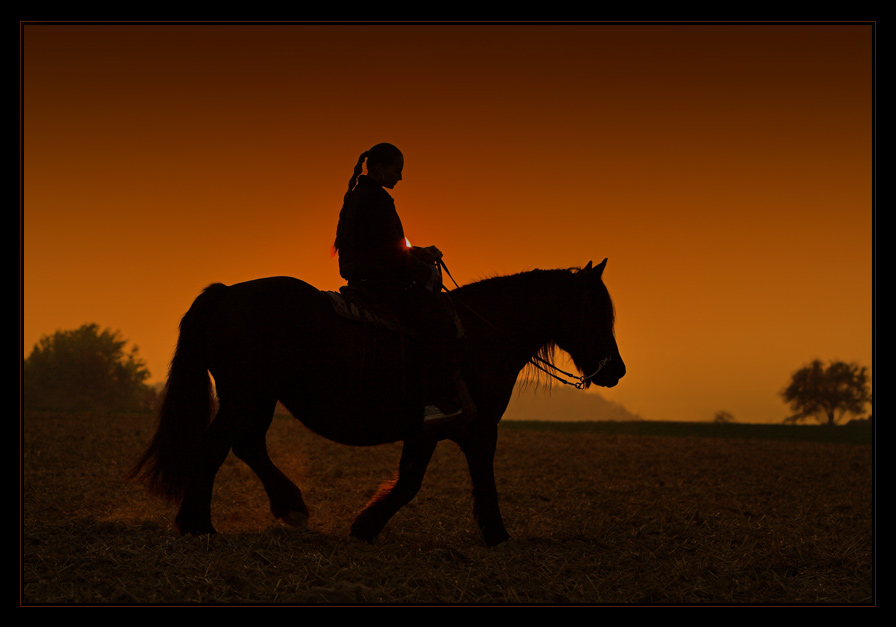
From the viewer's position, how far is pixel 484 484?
20.7 feet

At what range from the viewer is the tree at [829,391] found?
60.3 m

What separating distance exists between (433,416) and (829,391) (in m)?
65.0

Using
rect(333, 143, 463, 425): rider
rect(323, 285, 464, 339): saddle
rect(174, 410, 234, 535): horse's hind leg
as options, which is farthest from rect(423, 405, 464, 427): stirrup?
rect(174, 410, 234, 535): horse's hind leg

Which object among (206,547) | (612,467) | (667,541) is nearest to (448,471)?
(612,467)

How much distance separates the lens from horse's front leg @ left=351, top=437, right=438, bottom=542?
19.8 ft

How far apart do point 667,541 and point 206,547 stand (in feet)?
15.3

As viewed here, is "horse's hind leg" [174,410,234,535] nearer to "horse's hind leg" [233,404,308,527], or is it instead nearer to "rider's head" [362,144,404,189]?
"horse's hind leg" [233,404,308,527]

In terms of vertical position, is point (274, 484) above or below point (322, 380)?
below

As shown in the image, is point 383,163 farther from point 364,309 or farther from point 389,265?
point 364,309

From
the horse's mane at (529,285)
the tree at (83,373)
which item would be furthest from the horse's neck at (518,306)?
the tree at (83,373)

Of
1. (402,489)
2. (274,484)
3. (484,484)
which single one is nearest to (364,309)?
(402,489)

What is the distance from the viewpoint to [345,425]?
18.4 ft

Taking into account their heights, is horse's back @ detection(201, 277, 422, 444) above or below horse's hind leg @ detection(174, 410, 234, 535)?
above

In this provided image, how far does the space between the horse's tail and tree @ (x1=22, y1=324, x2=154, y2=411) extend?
45879 millimetres
